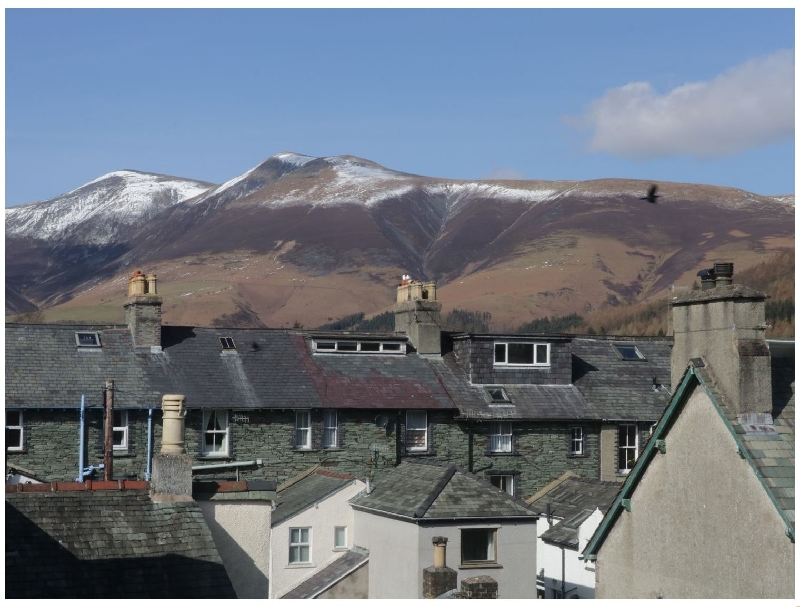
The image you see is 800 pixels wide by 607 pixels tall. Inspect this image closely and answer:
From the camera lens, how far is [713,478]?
16.3 meters

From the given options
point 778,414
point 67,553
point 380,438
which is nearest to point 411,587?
point 67,553

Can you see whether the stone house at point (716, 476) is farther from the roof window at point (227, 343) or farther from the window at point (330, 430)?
the roof window at point (227, 343)

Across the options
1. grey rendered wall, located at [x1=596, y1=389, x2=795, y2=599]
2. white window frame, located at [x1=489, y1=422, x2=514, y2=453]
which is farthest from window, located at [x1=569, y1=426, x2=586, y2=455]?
grey rendered wall, located at [x1=596, y1=389, x2=795, y2=599]

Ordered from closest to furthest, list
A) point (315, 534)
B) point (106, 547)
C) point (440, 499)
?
1. point (106, 547)
2. point (440, 499)
3. point (315, 534)

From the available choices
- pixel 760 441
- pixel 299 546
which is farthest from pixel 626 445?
pixel 760 441

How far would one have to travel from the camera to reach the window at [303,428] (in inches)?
1724

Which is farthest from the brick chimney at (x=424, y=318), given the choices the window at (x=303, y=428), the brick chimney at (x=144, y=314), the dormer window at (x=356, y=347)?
the brick chimney at (x=144, y=314)

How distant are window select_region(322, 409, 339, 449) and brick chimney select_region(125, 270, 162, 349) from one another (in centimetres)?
674

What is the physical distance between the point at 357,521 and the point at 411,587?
188 inches

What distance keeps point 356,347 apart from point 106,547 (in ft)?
98.3

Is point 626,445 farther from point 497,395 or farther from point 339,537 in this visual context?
point 339,537

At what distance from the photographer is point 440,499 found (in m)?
29.8

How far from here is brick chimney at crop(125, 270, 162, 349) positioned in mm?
44938

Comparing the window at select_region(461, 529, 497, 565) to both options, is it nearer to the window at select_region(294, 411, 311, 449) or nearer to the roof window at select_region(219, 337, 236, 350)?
the window at select_region(294, 411, 311, 449)
